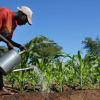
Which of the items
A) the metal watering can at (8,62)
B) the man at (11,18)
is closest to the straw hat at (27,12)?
the man at (11,18)

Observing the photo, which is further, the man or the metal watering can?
the man

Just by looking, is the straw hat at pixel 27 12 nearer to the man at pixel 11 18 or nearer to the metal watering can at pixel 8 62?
the man at pixel 11 18

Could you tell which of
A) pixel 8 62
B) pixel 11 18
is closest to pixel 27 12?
pixel 11 18

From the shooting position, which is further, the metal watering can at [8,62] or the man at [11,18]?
the man at [11,18]

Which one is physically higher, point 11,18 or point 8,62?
point 11,18

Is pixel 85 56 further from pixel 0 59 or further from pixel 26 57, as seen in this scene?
pixel 0 59

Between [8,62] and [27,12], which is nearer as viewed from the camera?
[8,62]

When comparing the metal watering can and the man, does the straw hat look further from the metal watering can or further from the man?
the metal watering can

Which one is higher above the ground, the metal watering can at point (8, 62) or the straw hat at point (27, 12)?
the straw hat at point (27, 12)

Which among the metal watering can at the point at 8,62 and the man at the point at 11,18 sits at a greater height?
the man at the point at 11,18

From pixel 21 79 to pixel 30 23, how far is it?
1140mm

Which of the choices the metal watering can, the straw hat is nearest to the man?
the straw hat

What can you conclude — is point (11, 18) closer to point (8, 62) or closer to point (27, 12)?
point (27, 12)

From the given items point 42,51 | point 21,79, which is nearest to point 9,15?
point 21,79
